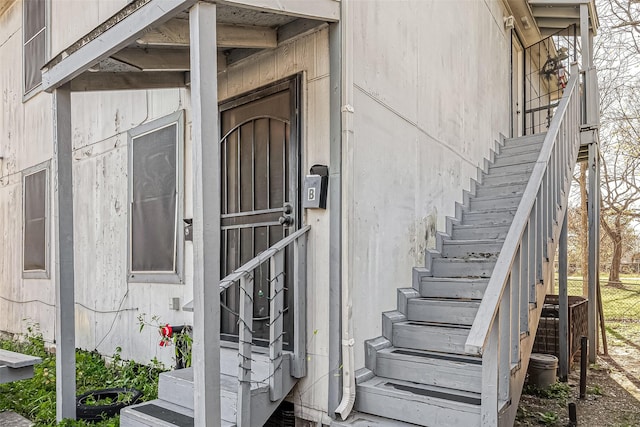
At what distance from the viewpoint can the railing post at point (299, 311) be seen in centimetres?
290

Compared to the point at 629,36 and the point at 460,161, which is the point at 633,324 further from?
the point at 629,36

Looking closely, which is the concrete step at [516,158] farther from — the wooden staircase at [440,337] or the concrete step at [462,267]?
the concrete step at [462,267]

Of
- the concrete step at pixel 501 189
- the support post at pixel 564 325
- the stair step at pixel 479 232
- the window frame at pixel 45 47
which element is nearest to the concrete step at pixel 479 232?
the stair step at pixel 479 232

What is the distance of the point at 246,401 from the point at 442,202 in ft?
8.99

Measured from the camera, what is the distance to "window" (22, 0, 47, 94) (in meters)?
6.58

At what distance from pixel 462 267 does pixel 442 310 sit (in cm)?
60

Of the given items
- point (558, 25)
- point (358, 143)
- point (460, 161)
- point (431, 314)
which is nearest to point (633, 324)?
point (558, 25)

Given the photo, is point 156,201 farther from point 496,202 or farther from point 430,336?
point 496,202

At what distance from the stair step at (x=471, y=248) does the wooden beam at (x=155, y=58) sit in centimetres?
272

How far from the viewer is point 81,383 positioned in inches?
178

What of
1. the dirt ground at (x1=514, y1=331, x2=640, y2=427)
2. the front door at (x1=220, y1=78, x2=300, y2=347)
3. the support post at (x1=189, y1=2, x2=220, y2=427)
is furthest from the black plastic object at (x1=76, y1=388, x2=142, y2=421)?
the dirt ground at (x1=514, y1=331, x2=640, y2=427)

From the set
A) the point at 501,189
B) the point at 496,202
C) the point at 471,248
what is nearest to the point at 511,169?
the point at 501,189

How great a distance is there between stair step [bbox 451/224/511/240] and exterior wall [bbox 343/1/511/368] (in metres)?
0.22

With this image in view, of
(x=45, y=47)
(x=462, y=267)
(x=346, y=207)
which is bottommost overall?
(x=462, y=267)
